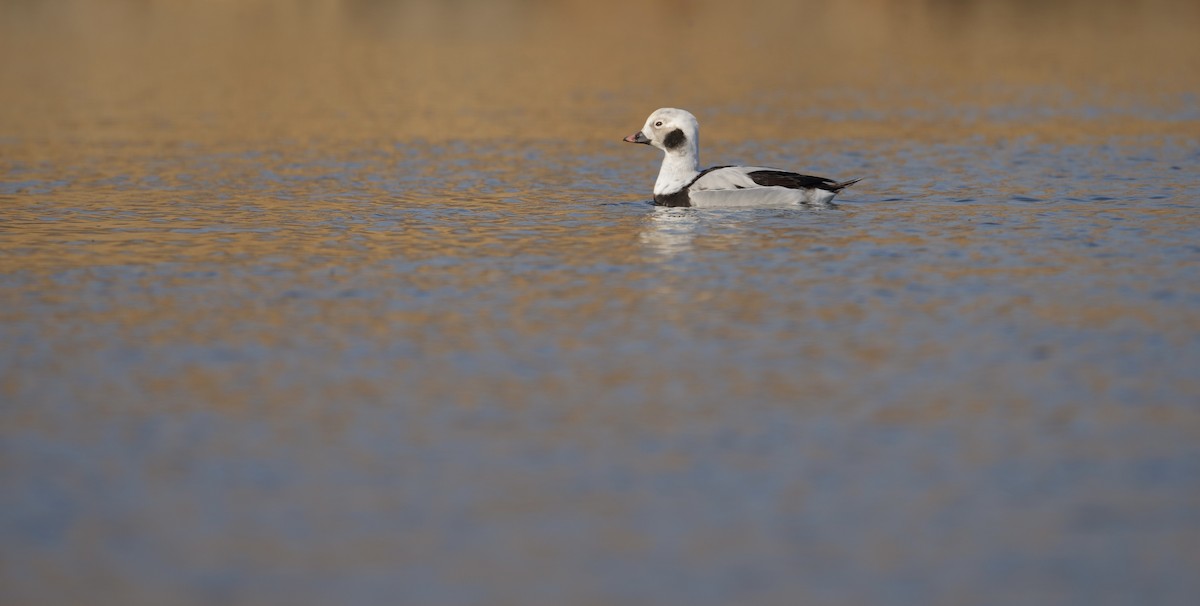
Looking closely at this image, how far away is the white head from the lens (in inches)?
668

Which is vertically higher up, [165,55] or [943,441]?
[165,55]

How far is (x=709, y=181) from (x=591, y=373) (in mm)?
7318

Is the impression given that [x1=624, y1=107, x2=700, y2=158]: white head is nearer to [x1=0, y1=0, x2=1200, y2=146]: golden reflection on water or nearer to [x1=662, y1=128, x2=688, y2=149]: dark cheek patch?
[x1=662, y1=128, x2=688, y2=149]: dark cheek patch

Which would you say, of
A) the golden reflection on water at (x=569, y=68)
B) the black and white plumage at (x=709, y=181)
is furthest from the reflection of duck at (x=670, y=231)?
the golden reflection on water at (x=569, y=68)

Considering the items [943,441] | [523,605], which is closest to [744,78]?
[943,441]

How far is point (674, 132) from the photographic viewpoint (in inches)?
670

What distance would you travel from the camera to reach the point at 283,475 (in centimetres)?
760

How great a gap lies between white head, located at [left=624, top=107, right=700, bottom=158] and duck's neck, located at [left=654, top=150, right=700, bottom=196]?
2cm

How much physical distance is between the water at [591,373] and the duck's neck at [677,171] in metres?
0.50

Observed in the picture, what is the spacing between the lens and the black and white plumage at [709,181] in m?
16.2

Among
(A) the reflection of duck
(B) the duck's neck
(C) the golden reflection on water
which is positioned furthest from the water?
(C) the golden reflection on water

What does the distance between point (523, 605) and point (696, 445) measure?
211cm

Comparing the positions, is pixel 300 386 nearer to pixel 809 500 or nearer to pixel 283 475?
pixel 283 475

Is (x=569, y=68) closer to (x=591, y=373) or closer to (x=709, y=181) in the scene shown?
(x=709, y=181)
